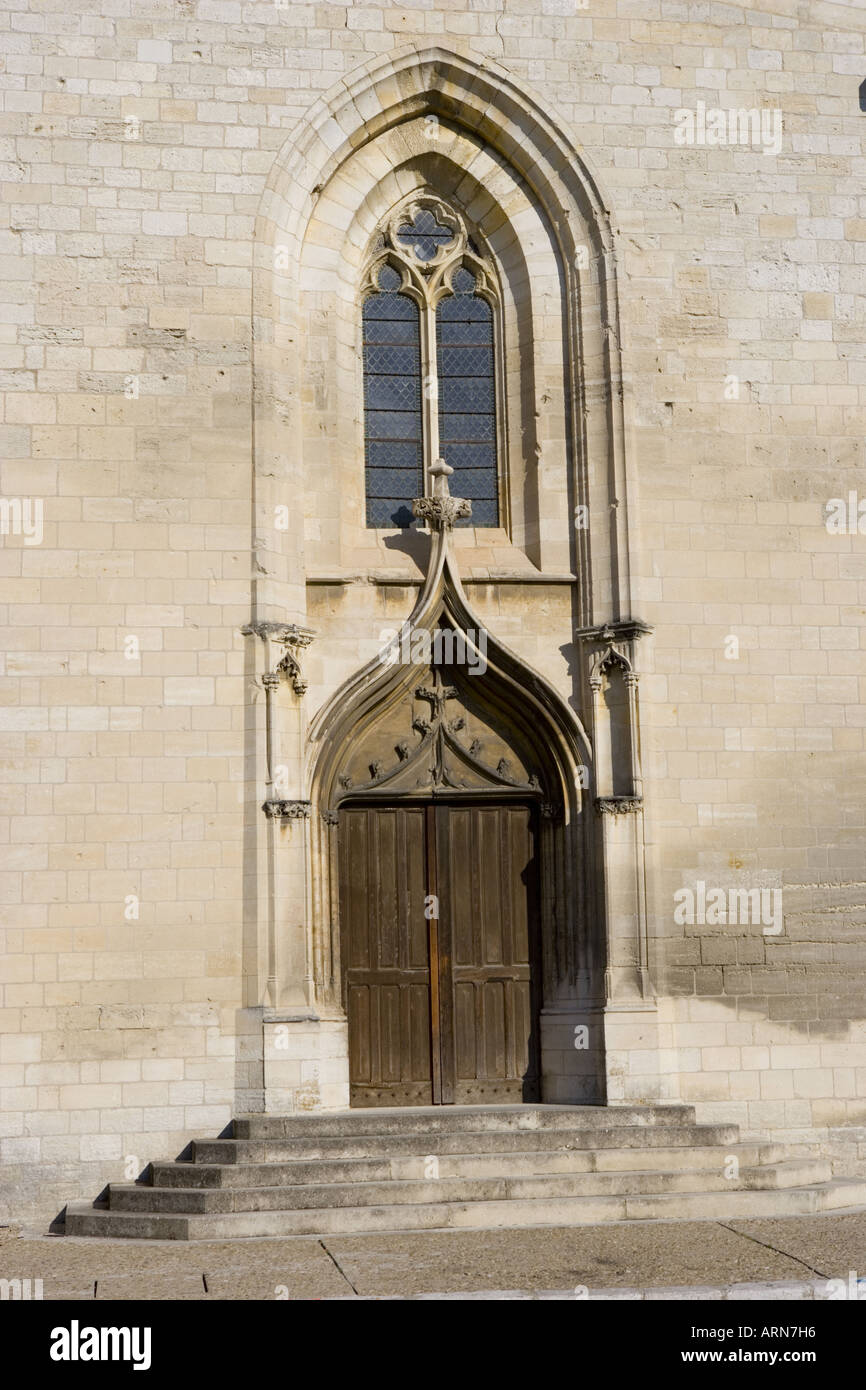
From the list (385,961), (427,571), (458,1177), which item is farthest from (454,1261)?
(427,571)

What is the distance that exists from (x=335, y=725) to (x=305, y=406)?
7.61 feet

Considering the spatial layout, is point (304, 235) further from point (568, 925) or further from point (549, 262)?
point (568, 925)

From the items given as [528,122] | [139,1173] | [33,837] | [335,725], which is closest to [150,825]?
[33,837]

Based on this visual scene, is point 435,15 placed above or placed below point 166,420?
above

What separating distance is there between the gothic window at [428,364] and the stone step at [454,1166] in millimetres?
4627

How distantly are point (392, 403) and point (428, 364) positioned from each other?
0.40 metres

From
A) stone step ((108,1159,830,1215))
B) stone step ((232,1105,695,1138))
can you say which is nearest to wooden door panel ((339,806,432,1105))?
stone step ((232,1105,695,1138))

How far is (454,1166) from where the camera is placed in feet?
32.3

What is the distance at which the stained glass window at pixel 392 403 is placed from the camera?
39.3 ft

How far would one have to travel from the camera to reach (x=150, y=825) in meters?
10.7
